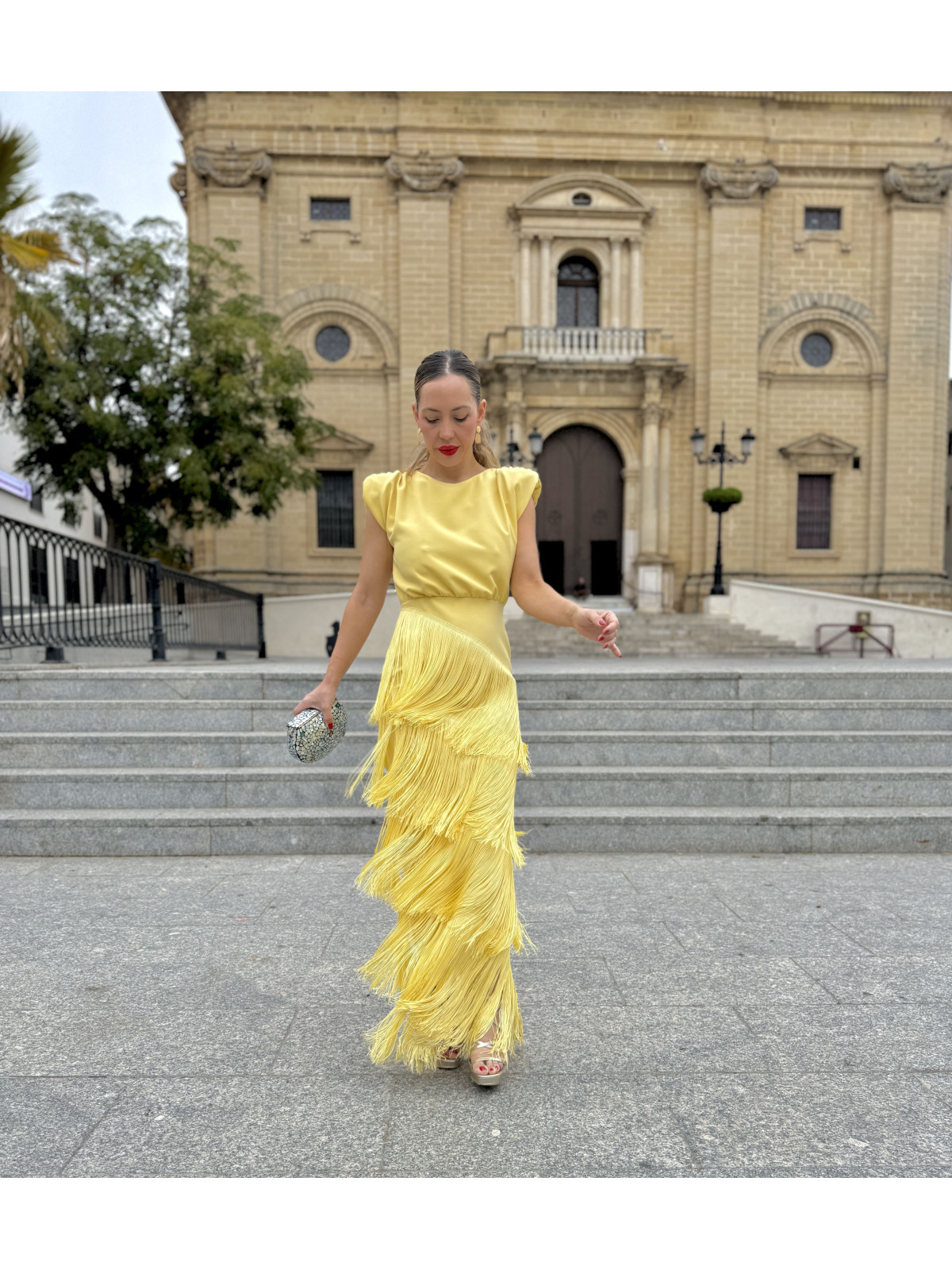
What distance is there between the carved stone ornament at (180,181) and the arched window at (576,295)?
10.4 meters

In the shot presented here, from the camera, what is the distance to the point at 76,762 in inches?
229

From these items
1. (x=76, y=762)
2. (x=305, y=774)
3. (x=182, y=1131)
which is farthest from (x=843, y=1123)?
(x=76, y=762)

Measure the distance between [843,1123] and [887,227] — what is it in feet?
87.2

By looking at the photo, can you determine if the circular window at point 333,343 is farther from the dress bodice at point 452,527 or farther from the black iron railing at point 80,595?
the dress bodice at point 452,527

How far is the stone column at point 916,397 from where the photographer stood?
76.6ft

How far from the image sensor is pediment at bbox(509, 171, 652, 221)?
22.6m

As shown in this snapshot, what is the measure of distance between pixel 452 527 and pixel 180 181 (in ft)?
83.6

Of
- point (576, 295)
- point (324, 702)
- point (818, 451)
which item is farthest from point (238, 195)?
point (324, 702)

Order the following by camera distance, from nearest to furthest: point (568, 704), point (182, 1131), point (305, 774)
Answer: point (182, 1131) < point (305, 774) < point (568, 704)

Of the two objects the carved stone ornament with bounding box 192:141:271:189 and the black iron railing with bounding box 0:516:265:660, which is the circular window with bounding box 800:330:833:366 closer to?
the carved stone ornament with bounding box 192:141:271:189

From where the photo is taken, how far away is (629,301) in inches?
909

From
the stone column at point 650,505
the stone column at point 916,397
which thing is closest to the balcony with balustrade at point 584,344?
the stone column at point 650,505

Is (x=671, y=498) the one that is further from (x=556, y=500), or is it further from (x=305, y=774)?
(x=305, y=774)

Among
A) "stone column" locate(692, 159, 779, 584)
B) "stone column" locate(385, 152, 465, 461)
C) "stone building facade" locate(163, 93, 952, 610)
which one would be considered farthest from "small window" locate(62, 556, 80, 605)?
"stone column" locate(692, 159, 779, 584)
